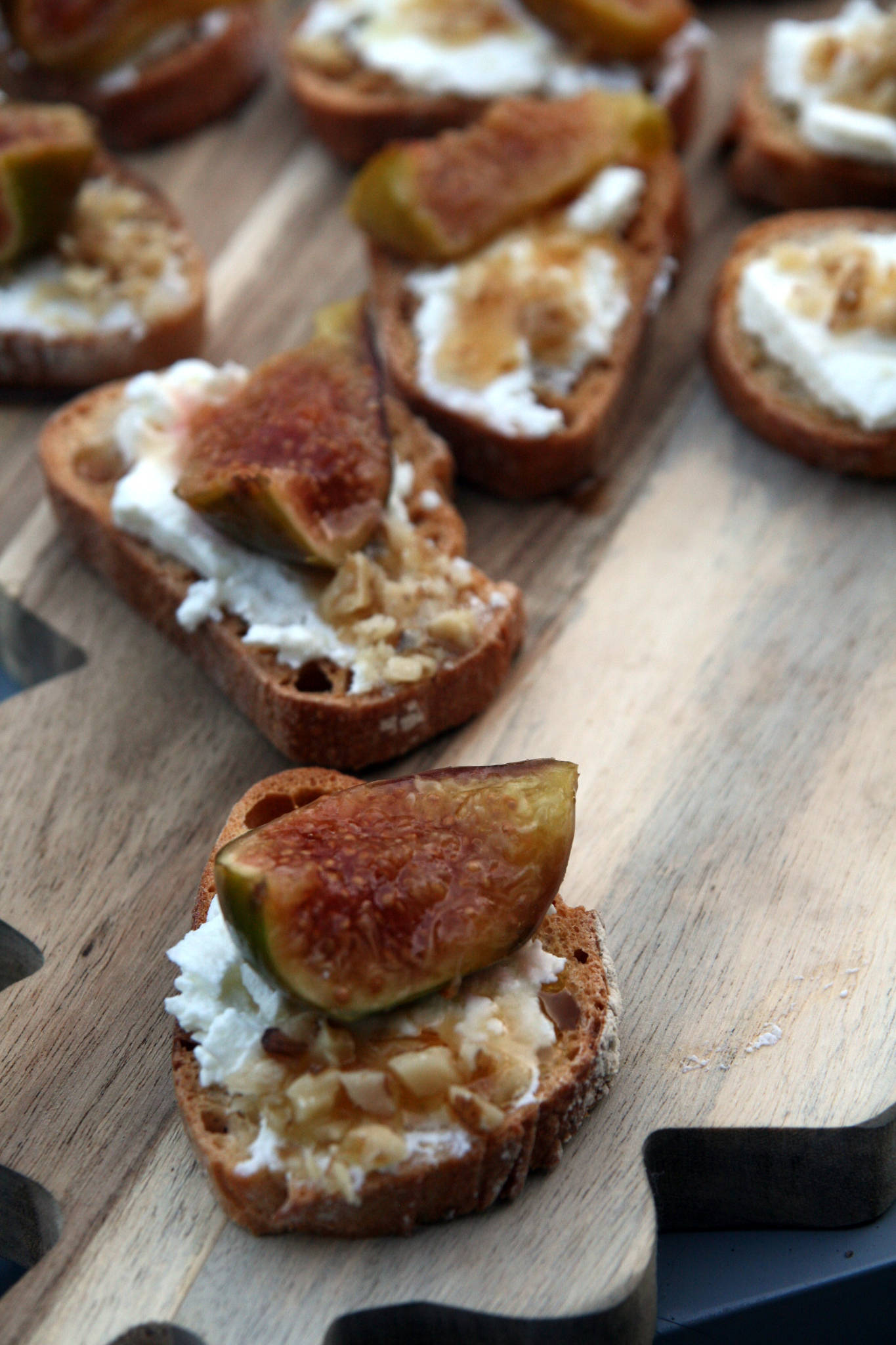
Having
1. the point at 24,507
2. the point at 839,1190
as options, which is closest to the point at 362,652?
the point at 24,507

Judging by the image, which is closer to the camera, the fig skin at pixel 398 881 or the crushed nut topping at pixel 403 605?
the fig skin at pixel 398 881

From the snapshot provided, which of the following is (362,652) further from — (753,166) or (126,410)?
(753,166)

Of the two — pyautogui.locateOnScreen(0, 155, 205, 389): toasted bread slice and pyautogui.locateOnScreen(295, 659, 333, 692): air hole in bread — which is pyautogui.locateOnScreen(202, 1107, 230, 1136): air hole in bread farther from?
pyautogui.locateOnScreen(0, 155, 205, 389): toasted bread slice

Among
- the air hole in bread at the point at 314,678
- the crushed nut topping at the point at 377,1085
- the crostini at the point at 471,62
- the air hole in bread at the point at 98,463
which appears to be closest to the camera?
the crushed nut topping at the point at 377,1085

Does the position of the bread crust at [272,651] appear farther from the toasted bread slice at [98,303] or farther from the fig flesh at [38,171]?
the fig flesh at [38,171]

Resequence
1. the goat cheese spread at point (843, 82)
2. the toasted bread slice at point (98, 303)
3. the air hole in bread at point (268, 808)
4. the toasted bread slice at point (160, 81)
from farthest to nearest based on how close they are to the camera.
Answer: the toasted bread slice at point (160, 81)
the goat cheese spread at point (843, 82)
the toasted bread slice at point (98, 303)
the air hole in bread at point (268, 808)

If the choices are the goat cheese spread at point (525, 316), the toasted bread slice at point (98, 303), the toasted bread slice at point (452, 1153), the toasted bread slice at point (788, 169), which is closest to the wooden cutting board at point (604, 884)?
the toasted bread slice at point (452, 1153)

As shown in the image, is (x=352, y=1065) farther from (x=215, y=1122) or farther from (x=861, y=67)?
(x=861, y=67)
